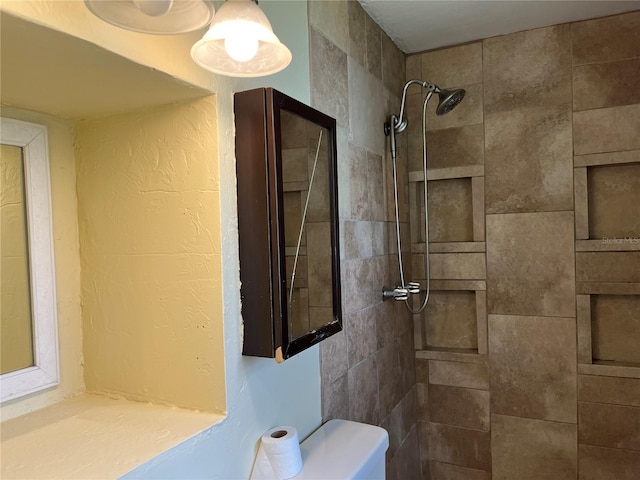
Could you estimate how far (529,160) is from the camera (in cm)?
207

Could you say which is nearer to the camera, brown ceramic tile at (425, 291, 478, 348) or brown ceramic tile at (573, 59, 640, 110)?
brown ceramic tile at (573, 59, 640, 110)

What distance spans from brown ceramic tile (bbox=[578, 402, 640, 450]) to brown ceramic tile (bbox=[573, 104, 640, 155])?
1140 millimetres

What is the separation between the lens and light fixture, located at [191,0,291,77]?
76 cm

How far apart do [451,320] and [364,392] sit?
2.61ft

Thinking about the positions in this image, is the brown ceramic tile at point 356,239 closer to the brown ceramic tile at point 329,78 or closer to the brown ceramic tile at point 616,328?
the brown ceramic tile at point 329,78

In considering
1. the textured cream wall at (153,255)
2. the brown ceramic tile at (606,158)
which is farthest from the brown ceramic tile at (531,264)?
the textured cream wall at (153,255)

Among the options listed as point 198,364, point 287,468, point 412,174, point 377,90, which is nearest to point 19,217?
point 198,364

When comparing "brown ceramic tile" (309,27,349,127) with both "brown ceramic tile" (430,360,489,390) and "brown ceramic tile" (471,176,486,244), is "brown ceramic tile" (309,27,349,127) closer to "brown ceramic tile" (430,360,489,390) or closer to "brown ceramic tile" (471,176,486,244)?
"brown ceramic tile" (471,176,486,244)

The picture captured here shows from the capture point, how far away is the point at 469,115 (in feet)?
7.11

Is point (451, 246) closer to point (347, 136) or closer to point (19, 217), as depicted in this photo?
point (347, 136)

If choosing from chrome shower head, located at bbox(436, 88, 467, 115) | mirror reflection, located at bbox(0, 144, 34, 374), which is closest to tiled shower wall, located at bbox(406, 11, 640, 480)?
chrome shower head, located at bbox(436, 88, 467, 115)

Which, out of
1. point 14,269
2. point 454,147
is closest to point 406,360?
point 454,147

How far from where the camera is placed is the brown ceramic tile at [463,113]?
84.7 inches

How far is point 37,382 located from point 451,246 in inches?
70.7
